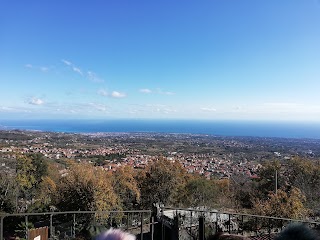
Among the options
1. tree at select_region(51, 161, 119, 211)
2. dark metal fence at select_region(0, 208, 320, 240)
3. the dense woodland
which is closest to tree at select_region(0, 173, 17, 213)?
the dense woodland

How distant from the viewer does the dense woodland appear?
15.9 metres

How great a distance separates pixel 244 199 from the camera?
822 inches

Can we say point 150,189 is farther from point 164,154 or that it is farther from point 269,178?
point 164,154

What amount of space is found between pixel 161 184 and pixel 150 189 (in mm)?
733

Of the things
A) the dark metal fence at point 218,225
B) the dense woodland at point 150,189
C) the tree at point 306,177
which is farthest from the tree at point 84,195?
the tree at point 306,177

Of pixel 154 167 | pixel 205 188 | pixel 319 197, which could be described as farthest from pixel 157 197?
pixel 319 197

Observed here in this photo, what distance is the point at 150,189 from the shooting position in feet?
62.1

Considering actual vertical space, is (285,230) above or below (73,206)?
above

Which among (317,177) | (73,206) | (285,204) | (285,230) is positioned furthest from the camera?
(317,177)

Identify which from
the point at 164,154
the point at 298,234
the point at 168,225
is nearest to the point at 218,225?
the point at 168,225

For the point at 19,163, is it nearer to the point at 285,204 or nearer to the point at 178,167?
the point at 178,167

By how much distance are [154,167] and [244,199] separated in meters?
6.59

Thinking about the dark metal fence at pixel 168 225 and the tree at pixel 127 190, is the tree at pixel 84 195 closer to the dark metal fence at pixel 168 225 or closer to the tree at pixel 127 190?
the dark metal fence at pixel 168 225

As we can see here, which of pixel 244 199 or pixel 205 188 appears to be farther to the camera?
pixel 244 199
